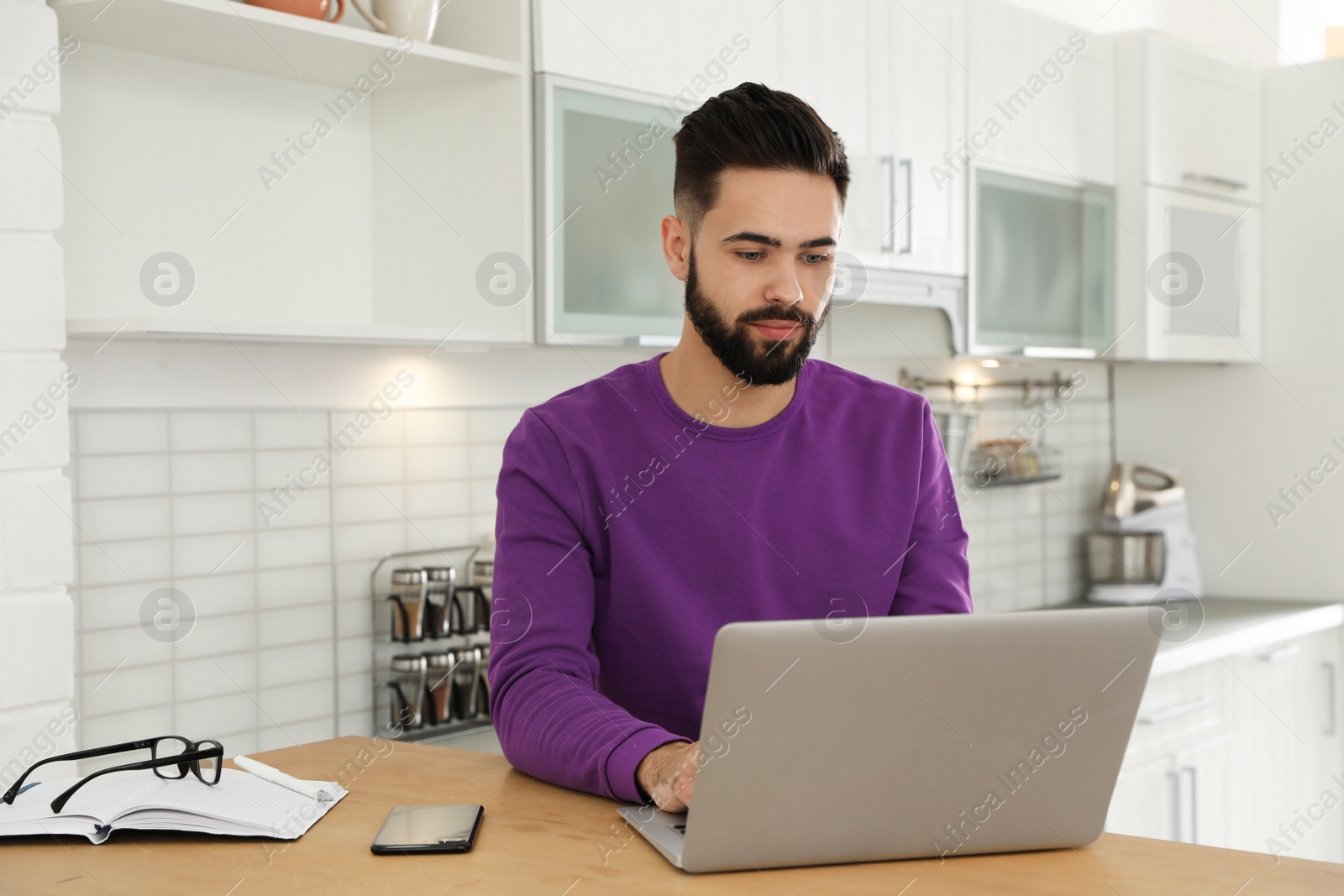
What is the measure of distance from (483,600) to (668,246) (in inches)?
34.8

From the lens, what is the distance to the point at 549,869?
34.6 inches

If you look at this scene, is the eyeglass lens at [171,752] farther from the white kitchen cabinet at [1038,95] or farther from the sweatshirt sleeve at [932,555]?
the white kitchen cabinet at [1038,95]

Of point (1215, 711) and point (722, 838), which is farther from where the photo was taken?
point (1215, 711)

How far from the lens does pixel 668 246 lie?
60.1 inches

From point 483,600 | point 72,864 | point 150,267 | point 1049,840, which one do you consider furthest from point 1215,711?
point 72,864

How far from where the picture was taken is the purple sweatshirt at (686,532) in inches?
51.6

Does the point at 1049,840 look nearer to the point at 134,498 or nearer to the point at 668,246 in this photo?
the point at 668,246

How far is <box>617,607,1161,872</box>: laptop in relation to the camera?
845 mm

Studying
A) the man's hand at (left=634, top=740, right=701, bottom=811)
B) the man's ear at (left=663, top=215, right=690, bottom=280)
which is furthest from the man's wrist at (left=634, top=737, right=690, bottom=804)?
the man's ear at (left=663, top=215, right=690, bottom=280)

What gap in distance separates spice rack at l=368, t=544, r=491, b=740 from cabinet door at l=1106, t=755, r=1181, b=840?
1463mm

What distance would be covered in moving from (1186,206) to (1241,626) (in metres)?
1.11

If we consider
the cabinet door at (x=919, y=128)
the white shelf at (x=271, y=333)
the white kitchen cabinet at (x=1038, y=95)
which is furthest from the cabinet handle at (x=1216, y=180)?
the white shelf at (x=271, y=333)

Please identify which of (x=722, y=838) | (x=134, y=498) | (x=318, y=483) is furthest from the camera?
(x=318, y=483)

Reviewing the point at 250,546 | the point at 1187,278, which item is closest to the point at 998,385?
the point at 1187,278
